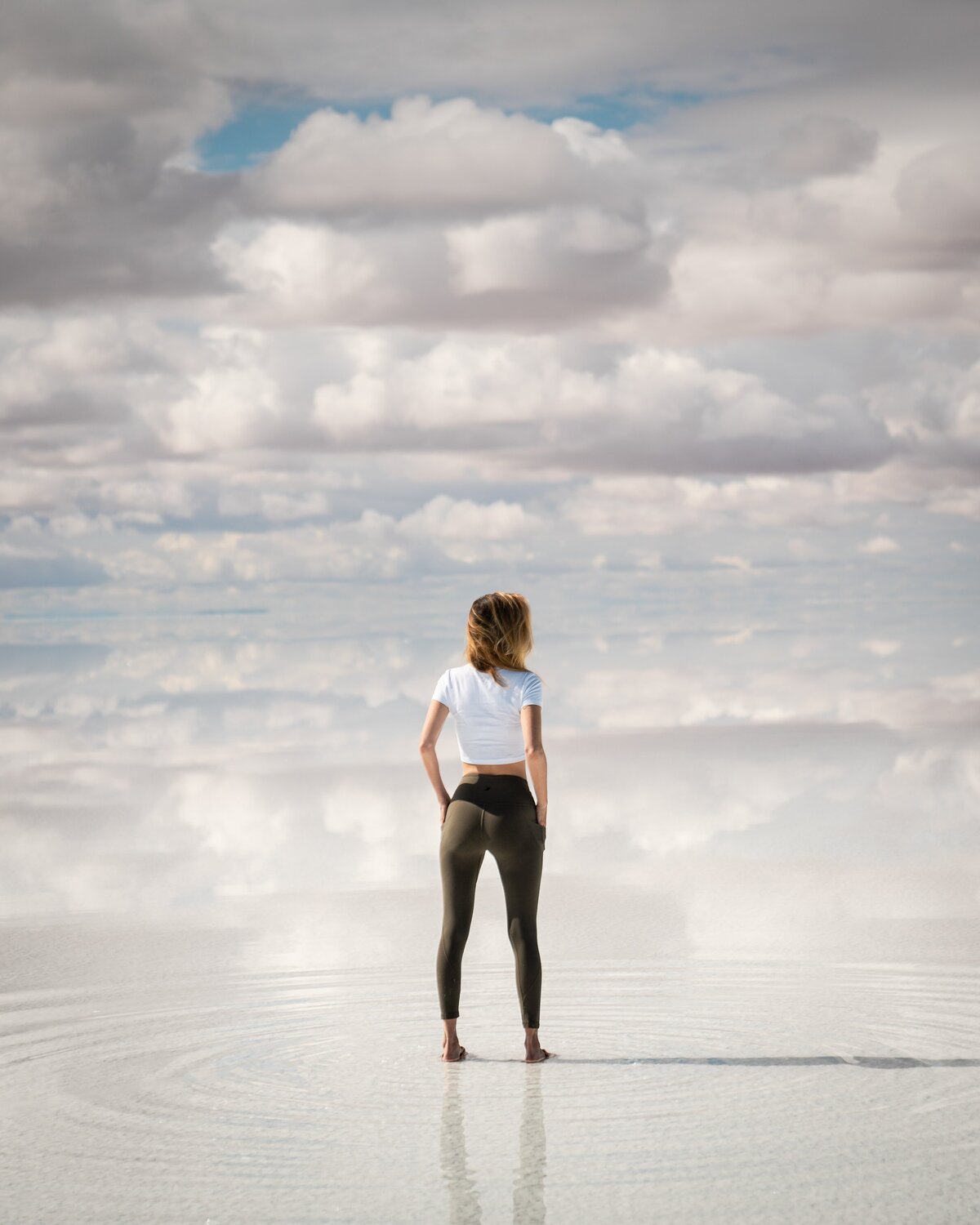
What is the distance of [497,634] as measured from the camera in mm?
6449

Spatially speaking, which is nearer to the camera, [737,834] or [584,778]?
[737,834]

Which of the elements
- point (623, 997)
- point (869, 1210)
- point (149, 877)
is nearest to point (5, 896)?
point (149, 877)

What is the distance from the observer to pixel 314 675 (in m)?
38.6

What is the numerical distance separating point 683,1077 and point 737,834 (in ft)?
22.0

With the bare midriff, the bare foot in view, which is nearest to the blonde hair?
the bare midriff

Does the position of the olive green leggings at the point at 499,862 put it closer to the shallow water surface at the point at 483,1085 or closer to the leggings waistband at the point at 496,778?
the leggings waistband at the point at 496,778

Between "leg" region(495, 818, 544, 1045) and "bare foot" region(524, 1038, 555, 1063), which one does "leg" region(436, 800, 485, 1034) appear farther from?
"bare foot" region(524, 1038, 555, 1063)

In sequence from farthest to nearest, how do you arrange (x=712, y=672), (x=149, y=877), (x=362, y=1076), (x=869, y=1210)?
(x=712, y=672) → (x=149, y=877) → (x=362, y=1076) → (x=869, y=1210)

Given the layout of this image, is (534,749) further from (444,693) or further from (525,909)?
(525,909)

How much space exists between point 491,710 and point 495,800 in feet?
1.21

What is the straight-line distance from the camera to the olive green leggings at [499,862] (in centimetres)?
639

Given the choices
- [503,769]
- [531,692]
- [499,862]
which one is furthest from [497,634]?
[499,862]

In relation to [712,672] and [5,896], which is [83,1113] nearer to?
[5,896]

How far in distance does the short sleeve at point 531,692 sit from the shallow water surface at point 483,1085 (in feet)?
4.87
